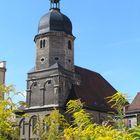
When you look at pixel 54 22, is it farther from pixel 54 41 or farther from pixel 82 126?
pixel 82 126

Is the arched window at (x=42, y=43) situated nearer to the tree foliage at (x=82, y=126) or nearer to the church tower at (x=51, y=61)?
the church tower at (x=51, y=61)

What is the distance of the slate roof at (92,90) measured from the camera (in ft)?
169

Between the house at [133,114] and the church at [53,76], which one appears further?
the church at [53,76]

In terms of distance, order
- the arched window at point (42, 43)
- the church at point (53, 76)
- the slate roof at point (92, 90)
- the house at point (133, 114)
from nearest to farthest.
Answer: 1. the house at point (133, 114)
2. the church at point (53, 76)
3. the slate roof at point (92, 90)
4. the arched window at point (42, 43)

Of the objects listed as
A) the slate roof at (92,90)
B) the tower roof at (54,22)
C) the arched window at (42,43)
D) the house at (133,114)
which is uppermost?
the tower roof at (54,22)

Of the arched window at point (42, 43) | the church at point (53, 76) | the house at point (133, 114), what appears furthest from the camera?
the arched window at point (42, 43)

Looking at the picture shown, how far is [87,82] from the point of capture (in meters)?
56.2

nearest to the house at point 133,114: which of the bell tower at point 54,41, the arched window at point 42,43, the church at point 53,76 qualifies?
the church at point 53,76

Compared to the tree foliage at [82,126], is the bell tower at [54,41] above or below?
above

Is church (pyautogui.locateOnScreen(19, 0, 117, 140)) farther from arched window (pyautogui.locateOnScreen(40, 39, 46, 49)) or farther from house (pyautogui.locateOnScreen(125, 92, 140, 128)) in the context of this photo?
house (pyautogui.locateOnScreen(125, 92, 140, 128))

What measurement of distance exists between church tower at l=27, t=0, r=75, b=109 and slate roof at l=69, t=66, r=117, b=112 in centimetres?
170

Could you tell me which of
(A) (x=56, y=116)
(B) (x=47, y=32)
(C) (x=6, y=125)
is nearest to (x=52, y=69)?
(B) (x=47, y=32)

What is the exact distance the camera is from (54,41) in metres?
52.2

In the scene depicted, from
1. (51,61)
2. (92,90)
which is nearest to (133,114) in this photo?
(92,90)
